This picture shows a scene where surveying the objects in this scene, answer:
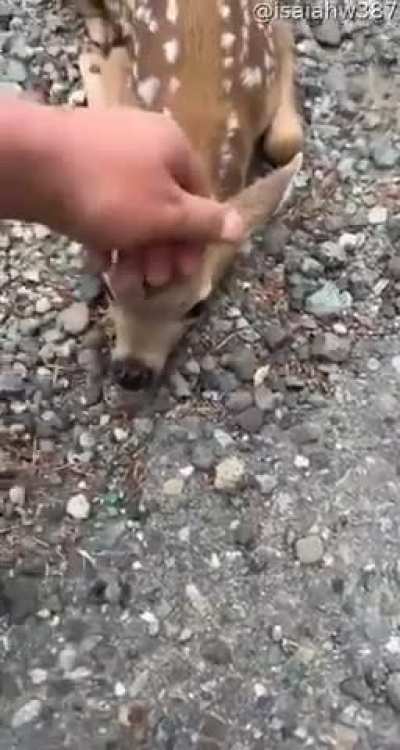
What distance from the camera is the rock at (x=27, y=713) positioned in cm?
227

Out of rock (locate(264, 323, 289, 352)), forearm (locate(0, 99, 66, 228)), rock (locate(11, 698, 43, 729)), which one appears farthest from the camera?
rock (locate(264, 323, 289, 352))

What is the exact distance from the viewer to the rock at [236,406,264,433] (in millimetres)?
2545

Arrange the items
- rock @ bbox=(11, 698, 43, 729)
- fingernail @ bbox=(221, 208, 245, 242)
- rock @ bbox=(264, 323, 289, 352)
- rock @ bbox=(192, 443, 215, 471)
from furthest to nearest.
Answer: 1. rock @ bbox=(264, 323, 289, 352)
2. rock @ bbox=(192, 443, 215, 471)
3. rock @ bbox=(11, 698, 43, 729)
4. fingernail @ bbox=(221, 208, 245, 242)

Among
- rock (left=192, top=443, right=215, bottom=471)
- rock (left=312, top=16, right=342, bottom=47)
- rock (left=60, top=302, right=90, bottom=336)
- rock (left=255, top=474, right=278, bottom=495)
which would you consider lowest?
rock (left=255, top=474, right=278, bottom=495)

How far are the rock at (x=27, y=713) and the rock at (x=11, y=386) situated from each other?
498 mm

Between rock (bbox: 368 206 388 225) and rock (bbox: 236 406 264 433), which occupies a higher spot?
rock (bbox: 368 206 388 225)

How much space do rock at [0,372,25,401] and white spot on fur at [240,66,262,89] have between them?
0.59 meters

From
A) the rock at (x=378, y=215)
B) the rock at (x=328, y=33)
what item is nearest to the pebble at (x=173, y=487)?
the rock at (x=378, y=215)

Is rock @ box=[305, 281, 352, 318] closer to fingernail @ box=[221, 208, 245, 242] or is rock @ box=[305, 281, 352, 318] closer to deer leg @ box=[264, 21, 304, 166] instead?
deer leg @ box=[264, 21, 304, 166]

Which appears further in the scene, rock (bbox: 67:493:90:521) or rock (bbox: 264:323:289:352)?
rock (bbox: 264:323:289:352)

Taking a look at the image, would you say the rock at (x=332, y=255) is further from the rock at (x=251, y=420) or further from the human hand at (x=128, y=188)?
the human hand at (x=128, y=188)

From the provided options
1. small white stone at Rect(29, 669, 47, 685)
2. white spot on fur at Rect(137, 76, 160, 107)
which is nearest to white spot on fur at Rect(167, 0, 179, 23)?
white spot on fur at Rect(137, 76, 160, 107)

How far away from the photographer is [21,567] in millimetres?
2404

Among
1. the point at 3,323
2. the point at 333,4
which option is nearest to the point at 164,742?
the point at 3,323
